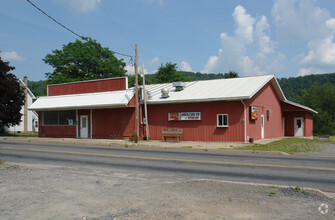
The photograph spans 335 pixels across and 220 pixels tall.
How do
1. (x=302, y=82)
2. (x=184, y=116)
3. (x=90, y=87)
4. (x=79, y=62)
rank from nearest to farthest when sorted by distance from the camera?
(x=184, y=116) → (x=90, y=87) → (x=79, y=62) → (x=302, y=82)

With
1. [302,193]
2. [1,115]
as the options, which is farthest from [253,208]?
[1,115]

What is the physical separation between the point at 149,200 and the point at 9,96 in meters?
31.5

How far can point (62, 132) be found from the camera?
2852cm

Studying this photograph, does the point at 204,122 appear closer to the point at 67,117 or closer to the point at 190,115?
the point at 190,115

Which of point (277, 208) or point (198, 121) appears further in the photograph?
point (198, 121)

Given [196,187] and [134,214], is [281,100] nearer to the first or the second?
[196,187]

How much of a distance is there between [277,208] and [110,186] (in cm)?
368

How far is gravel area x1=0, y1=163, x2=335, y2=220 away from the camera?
5051 mm

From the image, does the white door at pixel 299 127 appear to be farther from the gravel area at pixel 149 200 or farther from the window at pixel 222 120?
the gravel area at pixel 149 200

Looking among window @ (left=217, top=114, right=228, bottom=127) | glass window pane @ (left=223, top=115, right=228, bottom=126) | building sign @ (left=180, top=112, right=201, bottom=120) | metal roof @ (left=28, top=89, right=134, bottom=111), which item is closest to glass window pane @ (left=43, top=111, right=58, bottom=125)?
metal roof @ (left=28, top=89, right=134, bottom=111)

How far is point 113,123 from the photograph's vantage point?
2602cm

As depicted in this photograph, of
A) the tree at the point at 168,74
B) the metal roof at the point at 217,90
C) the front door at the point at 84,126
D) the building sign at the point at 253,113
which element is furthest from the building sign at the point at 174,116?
the tree at the point at 168,74

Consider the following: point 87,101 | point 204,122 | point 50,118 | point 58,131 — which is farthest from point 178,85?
point 50,118

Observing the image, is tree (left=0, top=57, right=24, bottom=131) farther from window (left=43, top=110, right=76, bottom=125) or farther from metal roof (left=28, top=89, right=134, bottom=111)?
window (left=43, top=110, right=76, bottom=125)
